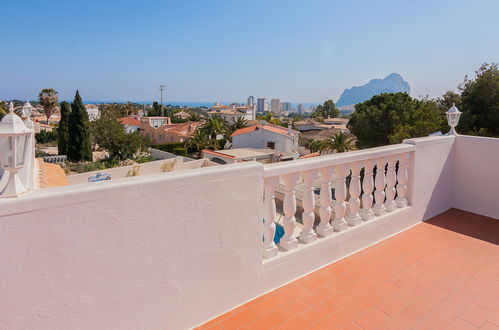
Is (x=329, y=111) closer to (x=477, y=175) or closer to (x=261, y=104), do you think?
(x=261, y=104)

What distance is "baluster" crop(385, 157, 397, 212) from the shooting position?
3265 millimetres

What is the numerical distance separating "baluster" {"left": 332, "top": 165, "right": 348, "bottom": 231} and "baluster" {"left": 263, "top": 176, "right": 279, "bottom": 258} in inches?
30.8

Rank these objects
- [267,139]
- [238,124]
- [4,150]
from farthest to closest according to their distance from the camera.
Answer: [238,124], [267,139], [4,150]

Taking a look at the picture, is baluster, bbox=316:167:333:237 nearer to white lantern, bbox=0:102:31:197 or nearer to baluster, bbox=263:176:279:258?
baluster, bbox=263:176:279:258

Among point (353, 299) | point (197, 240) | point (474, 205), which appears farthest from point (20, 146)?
point (474, 205)

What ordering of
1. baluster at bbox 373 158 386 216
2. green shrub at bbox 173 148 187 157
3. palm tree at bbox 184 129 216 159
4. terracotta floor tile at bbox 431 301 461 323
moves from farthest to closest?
palm tree at bbox 184 129 216 159
green shrub at bbox 173 148 187 157
baluster at bbox 373 158 386 216
terracotta floor tile at bbox 431 301 461 323

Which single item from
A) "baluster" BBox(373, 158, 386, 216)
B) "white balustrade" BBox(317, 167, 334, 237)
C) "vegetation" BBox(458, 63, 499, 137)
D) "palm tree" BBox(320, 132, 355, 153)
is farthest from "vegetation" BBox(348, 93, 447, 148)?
"white balustrade" BBox(317, 167, 334, 237)

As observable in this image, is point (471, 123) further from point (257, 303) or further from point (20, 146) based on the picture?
point (20, 146)

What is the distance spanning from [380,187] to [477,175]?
2.00 meters

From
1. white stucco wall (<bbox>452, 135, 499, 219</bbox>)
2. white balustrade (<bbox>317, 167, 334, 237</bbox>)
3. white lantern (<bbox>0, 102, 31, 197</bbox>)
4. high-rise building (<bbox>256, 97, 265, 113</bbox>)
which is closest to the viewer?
white lantern (<bbox>0, 102, 31, 197</bbox>)

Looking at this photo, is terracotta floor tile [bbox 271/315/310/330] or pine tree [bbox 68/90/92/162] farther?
pine tree [bbox 68/90/92/162]

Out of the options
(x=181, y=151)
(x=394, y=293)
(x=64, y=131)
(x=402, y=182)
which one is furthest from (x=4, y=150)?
(x=181, y=151)

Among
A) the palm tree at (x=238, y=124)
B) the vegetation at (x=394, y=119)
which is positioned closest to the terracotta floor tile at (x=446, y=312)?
the vegetation at (x=394, y=119)

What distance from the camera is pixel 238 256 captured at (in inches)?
84.1
